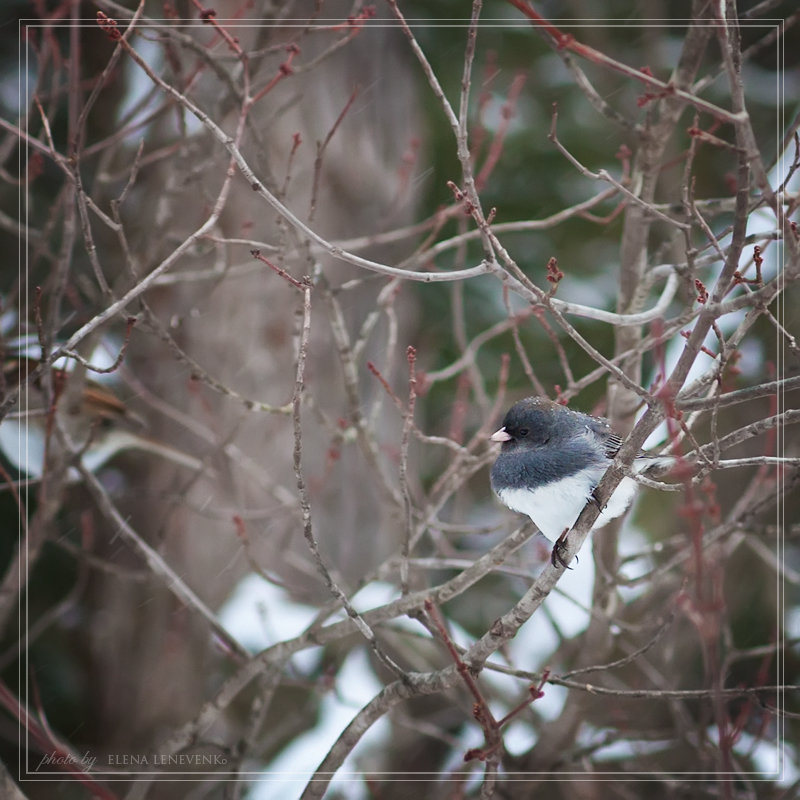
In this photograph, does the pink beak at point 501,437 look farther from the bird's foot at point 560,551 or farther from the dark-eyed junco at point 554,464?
the bird's foot at point 560,551

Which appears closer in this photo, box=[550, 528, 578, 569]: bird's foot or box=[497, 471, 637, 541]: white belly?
box=[550, 528, 578, 569]: bird's foot

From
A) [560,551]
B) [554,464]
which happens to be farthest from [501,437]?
[560,551]

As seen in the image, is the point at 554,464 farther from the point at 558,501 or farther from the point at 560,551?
the point at 560,551

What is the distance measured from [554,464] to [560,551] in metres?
0.21

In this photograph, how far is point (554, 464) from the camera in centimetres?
174

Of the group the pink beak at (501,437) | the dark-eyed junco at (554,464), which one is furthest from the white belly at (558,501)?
the pink beak at (501,437)

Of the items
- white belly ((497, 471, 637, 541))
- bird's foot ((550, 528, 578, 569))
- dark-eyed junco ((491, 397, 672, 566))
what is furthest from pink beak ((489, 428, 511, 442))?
bird's foot ((550, 528, 578, 569))

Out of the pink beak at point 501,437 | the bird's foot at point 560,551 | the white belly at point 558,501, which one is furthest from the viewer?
the pink beak at point 501,437

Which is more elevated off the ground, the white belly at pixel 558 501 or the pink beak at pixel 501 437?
the pink beak at pixel 501 437

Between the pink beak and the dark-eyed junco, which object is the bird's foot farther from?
the pink beak

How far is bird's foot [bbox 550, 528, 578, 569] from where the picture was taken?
5.11 ft

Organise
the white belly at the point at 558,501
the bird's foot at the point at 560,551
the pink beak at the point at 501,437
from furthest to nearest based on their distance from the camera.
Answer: the pink beak at the point at 501,437
the white belly at the point at 558,501
the bird's foot at the point at 560,551

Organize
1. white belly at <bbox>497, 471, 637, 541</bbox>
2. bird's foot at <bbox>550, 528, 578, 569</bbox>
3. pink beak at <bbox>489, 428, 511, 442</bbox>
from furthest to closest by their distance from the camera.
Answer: pink beak at <bbox>489, 428, 511, 442</bbox> < white belly at <bbox>497, 471, 637, 541</bbox> < bird's foot at <bbox>550, 528, 578, 569</bbox>

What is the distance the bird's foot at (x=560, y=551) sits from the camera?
1558 mm
